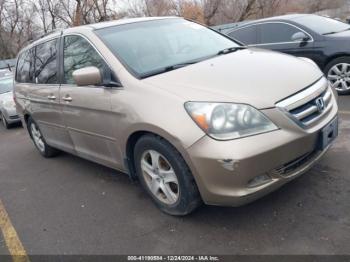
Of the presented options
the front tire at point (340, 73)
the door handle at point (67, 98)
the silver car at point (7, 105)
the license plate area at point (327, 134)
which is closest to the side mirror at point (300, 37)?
the front tire at point (340, 73)

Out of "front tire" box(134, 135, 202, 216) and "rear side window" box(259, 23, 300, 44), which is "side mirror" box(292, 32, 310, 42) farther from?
"front tire" box(134, 135, 202, 216)

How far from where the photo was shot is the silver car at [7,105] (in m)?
9.66

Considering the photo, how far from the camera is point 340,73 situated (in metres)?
6.70

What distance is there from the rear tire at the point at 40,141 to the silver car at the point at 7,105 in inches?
154

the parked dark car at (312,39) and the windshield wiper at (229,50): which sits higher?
the windshield wiper at (229,50)

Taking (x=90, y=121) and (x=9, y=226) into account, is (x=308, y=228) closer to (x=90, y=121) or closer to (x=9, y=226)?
(x=90, y=121)

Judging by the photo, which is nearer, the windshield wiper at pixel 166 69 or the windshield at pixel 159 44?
the windshield wiper at pixel 166 69

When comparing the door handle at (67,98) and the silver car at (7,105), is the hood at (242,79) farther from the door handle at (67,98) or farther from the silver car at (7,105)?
the silver car at (7,105)

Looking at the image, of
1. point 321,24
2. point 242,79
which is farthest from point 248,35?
point 242,79

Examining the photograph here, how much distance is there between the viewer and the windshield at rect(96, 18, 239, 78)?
3649 mm

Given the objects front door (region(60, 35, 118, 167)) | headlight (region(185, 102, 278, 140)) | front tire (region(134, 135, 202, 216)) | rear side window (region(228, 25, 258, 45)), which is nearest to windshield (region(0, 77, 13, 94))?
rear side window (region(228, 25, 258, 45))

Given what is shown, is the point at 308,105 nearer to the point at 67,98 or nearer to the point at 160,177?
the point at 160,177

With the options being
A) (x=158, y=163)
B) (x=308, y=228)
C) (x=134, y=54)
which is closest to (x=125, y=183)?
(x=158, y=163)

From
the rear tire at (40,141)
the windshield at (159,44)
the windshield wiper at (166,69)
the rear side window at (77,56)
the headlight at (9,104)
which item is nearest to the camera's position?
the windshield wiper at (166,69)
